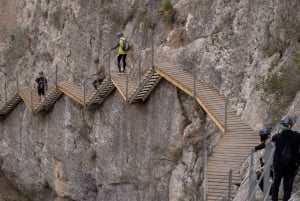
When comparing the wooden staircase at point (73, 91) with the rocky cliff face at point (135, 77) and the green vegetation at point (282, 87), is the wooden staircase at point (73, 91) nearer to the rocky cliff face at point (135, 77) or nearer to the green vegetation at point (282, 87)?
the rocky cliff face at point (135, 77)

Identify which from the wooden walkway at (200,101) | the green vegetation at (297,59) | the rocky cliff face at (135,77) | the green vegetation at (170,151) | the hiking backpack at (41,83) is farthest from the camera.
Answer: the hiking backpack at (41,83)

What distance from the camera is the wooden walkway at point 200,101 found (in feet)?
43.9

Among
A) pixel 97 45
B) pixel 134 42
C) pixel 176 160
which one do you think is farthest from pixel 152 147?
pixel 97 45

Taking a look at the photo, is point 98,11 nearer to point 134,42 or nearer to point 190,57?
point 134,42

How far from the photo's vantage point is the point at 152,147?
66.2 ft

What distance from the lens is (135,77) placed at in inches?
856

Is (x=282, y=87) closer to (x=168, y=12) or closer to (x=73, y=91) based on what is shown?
(x=168, y=12)

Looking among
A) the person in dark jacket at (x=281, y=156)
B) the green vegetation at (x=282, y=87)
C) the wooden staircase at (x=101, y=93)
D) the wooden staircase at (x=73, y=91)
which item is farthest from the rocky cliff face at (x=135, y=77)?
the person in dark jacket at (x=281, y=156)

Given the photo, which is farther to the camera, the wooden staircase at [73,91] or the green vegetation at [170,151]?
the wooden staircase at [73,91]

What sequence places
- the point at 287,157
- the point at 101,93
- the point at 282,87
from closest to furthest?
the point at 287,157
the point at 282,87
the point at 101,93

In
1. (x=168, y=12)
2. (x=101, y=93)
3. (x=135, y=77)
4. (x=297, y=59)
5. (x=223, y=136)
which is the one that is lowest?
(x=101, y=93)

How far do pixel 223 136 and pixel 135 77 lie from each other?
7.27m

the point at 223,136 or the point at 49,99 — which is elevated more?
the point at 223,136

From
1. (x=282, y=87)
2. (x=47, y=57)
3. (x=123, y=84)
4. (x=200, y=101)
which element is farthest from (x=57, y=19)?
(x=282, y=87)
